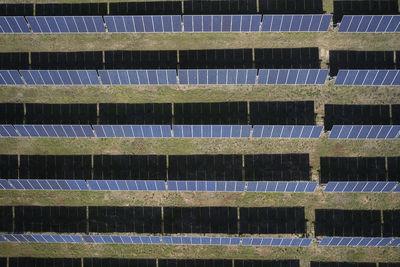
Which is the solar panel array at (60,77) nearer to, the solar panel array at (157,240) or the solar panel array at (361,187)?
the solar panel array at (157,240)

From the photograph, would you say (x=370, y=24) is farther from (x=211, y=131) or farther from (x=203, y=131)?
(x=203, y=131)

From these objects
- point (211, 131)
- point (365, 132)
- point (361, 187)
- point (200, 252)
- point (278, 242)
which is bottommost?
point (200, 252)

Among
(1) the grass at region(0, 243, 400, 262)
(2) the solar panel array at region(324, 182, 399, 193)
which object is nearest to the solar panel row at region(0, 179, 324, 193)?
(2) the solar panel array at region(324, 182, 399, 193)

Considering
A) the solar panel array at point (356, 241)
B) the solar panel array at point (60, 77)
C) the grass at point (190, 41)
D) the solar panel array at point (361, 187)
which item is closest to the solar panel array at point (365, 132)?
the solar panel array at point (361, 187)

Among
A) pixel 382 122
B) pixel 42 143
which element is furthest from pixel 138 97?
pixel 382 122

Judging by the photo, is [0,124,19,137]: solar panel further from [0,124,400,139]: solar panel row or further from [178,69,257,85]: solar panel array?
[178,69,257,85]: solar panel array

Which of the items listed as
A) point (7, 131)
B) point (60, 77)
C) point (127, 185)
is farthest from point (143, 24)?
point (7, 131)
